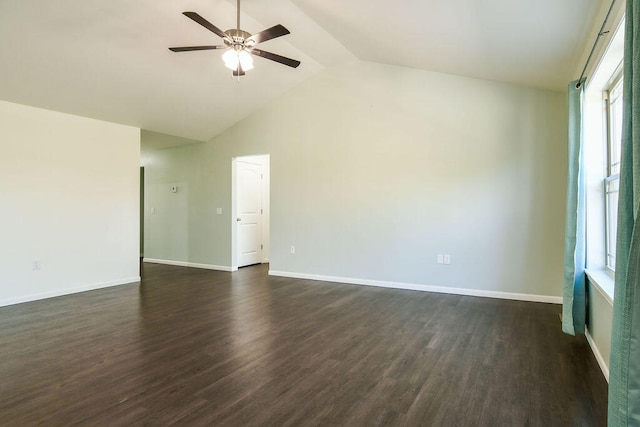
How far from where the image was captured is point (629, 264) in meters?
1.28

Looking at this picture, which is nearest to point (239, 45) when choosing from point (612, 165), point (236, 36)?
point (236, 36)

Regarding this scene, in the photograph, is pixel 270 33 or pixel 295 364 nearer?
pixel 295 364

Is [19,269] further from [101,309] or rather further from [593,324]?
[593,324]

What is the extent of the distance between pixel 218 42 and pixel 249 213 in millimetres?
3689

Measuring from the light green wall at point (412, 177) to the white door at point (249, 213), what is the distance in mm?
354

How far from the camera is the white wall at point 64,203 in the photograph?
4.42 metres

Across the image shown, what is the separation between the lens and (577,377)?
2.52m

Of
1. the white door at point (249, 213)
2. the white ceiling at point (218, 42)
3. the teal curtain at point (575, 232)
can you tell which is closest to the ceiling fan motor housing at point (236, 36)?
the white ceiling at point (218, 42)

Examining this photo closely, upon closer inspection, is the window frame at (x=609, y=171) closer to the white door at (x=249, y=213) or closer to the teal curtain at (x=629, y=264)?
the teal curtain at (x=629, y=264)

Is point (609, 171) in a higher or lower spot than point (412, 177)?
lower

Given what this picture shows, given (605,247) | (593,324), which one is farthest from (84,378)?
(605,247)

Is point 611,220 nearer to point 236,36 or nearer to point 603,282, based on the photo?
point 603,282

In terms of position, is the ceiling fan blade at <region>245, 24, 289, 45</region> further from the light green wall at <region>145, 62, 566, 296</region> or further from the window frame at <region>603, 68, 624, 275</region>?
the window frame at <region>603, 68, 624, 275</region>

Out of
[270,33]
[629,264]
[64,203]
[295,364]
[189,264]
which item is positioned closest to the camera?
[629,264]
